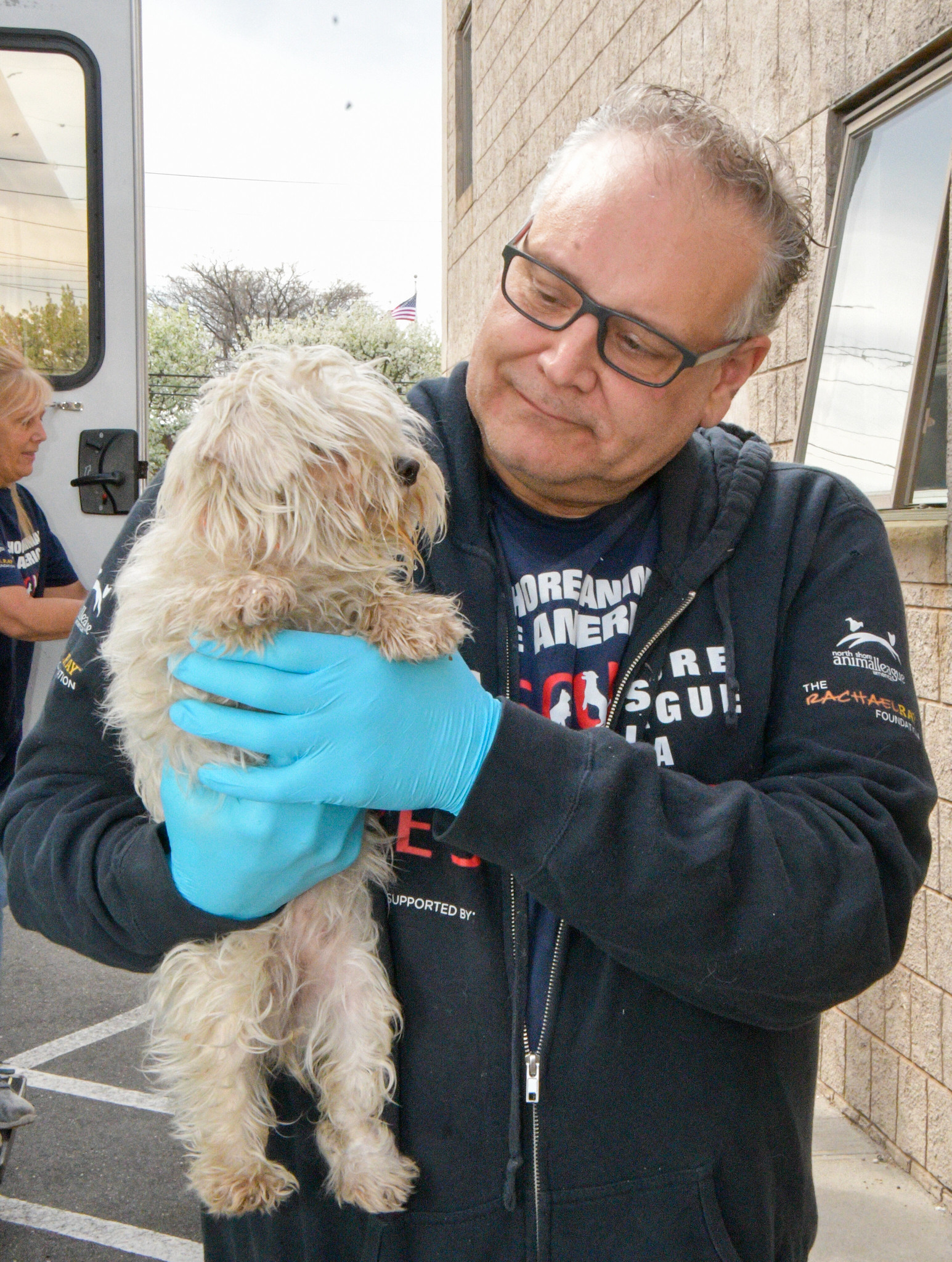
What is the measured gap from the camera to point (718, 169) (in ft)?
5.43

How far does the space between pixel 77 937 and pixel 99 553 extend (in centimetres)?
295

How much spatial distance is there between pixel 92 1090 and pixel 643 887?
3.95 meters

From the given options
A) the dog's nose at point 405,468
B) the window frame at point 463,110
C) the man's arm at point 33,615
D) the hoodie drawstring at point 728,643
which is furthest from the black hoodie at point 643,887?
the window frame at point 463,110

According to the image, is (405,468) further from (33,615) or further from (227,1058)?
(33,615)

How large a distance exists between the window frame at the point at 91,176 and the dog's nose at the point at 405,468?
3103mm

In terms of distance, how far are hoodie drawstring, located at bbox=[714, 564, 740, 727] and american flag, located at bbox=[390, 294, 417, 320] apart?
2675cm

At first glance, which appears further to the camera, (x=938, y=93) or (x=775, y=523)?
(x=938, y=93)

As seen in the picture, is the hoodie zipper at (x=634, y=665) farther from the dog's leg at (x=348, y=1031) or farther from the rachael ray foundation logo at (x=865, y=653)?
the dog's leg at (x=348, y=1031)

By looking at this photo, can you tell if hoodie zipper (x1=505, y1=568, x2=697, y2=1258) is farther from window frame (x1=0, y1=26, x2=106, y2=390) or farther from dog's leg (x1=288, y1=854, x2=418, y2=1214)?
window frame (x1=0, y1=26, x2=106, y2=390)

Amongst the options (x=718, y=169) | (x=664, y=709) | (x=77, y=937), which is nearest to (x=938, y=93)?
(x=718, y=169)

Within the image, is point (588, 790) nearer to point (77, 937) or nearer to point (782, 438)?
point (77, 937)

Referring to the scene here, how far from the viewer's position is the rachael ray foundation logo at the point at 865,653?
63.2 inches

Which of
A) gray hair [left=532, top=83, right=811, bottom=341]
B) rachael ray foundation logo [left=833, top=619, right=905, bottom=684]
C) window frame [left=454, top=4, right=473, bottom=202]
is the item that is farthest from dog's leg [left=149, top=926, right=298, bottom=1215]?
window frame [left=454, top=4, right=473, bottom=202]

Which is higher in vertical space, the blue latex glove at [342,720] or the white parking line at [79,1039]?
the blue latex glove at [342,720]
